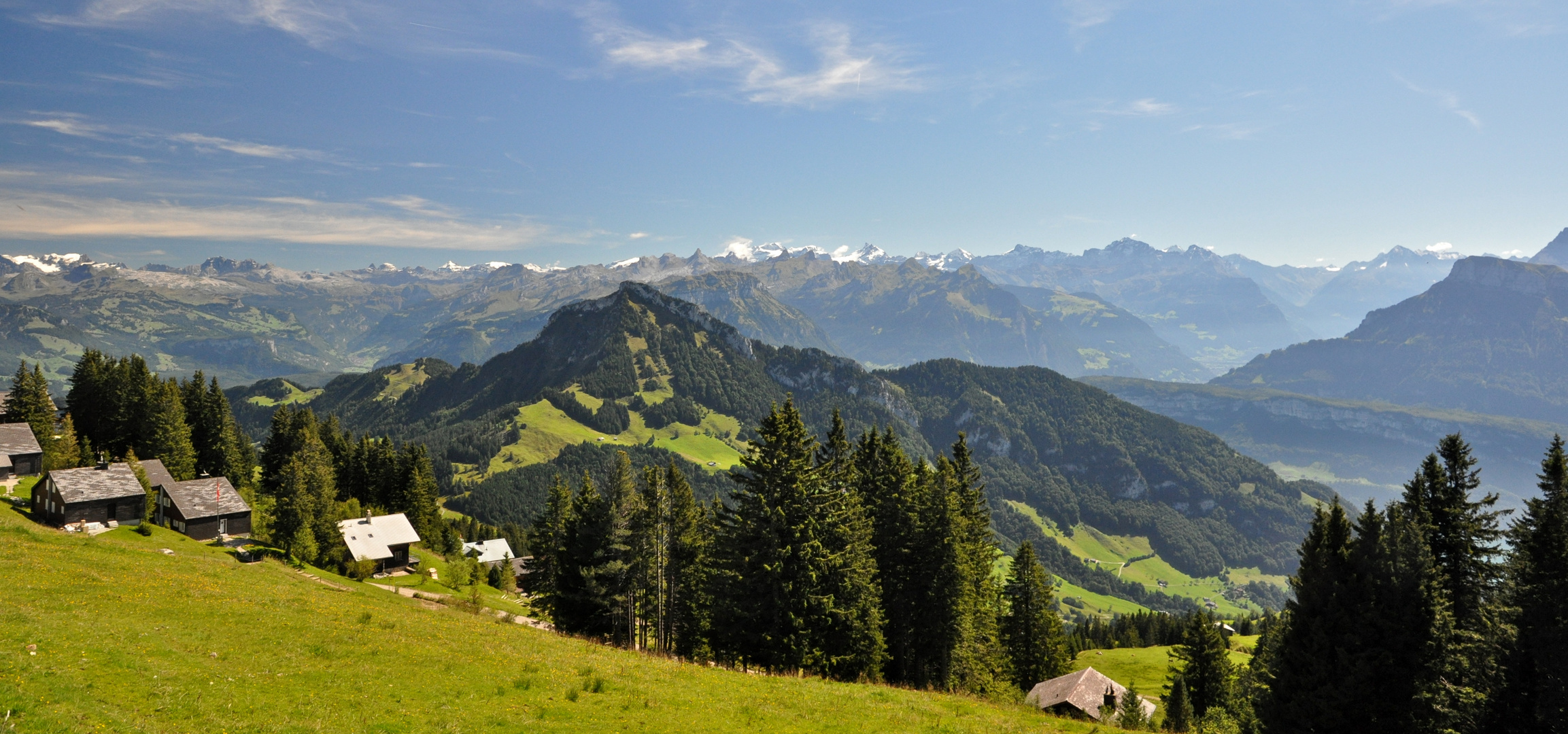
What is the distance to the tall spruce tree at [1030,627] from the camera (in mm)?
58656

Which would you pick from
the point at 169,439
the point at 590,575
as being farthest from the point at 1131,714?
the point at 169,439

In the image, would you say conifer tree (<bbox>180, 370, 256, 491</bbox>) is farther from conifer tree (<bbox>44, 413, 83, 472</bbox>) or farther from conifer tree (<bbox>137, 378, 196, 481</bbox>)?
conifer tree (<bbox>44, 413, 83, 472</bbox>)

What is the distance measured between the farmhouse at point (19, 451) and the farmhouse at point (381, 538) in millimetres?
29060

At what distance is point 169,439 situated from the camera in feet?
262

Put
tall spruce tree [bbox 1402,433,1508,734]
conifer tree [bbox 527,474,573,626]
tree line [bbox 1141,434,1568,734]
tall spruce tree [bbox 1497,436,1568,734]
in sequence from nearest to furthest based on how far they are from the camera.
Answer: tall spruce tree [bbox 1497,436,1568,734], tree line [bbox 1141,434,1568,734], tall spruce tree [bbox 1402,433,1508,734], conifer tree [bbox 527,474,573,626]

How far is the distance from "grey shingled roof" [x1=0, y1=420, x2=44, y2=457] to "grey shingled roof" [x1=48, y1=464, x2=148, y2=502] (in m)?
15.9

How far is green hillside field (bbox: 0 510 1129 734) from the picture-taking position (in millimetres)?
17172

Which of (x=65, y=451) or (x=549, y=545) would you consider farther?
(x=549, y=545)

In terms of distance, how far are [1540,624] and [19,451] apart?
115371 millimetres

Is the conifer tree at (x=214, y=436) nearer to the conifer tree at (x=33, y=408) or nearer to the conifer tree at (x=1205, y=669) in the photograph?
the conifer tree at (x=33, y=408)

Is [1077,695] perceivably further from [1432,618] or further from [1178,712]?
[1432,618]

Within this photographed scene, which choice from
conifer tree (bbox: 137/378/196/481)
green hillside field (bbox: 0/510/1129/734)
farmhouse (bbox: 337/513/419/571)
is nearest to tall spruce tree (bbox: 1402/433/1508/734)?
green hillside field (bbox: 0/510/1129/734)

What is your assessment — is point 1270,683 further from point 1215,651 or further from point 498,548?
point 498,548

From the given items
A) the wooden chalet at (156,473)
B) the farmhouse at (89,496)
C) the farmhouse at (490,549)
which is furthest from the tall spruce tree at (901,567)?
the farmhouse at (490,549)
